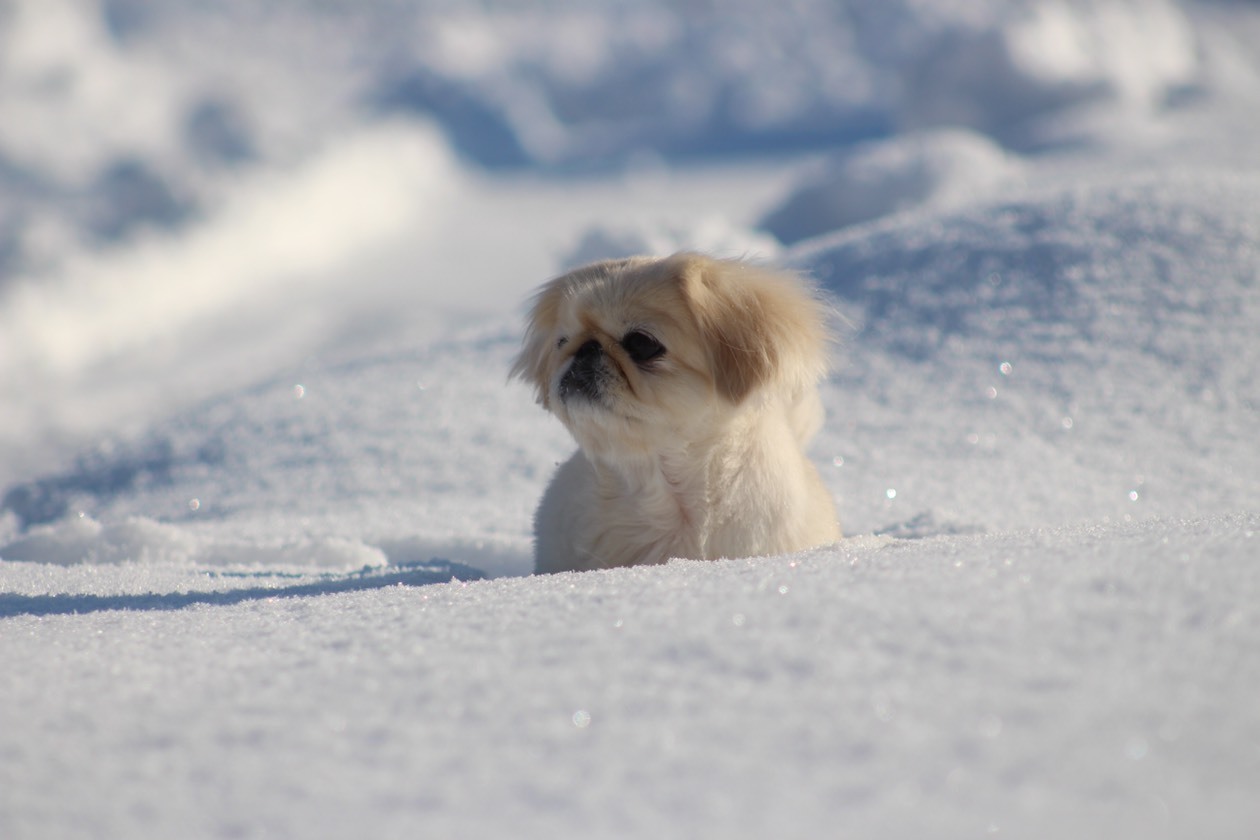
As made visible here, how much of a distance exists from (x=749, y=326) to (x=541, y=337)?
2.02ft

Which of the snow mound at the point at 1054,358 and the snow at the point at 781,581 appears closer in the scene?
the snow at the point at 781,581

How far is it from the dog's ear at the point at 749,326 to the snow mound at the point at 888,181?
20.5 ft

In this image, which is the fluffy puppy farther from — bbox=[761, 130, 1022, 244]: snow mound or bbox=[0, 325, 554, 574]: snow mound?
bbox=[761, 130, 1022, 244]: snow mound

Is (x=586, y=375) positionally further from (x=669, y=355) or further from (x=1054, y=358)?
(x=1054, y=358)

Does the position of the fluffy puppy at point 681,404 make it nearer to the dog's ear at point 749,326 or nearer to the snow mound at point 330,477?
the dog's ear at point 749,326

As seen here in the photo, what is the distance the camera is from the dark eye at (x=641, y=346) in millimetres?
2445

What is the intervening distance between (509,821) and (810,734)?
0.38 metres

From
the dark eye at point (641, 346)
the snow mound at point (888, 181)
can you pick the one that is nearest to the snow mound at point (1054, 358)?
the dark eye at point (641, 346)

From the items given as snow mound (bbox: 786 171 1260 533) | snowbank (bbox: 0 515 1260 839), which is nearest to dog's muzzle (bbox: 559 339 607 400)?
snowbank (bbox: 0 515 1260 839)

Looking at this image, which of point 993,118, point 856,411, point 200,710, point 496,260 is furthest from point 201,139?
point 200,710

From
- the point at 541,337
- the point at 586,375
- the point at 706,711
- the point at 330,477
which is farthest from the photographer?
the point at 330,477

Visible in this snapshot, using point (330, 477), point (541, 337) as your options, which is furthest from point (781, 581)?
point (330, 477)

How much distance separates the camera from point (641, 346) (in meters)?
2.46

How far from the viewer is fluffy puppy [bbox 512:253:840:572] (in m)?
2.44
